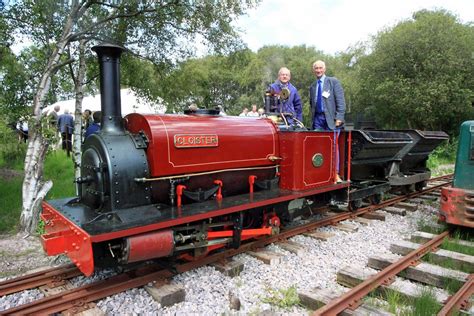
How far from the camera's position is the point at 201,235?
4047mm

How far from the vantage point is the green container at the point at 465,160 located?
18.1 feet

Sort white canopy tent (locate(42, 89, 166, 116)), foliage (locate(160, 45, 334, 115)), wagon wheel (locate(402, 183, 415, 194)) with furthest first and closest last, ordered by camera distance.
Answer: foliage (locate(160, 45, 334, 115)) → white canopy tent (locate(42, 89, 166, 116)) → wagon wheel (locate(402, 183, 415, 194))

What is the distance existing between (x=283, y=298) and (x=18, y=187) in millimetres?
7352

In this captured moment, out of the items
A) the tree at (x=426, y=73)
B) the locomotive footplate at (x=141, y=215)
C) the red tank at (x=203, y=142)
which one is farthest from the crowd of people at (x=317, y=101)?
the tree at (x=426, y=73)

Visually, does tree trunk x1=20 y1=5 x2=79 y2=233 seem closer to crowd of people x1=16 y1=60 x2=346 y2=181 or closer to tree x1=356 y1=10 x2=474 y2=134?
crowd of people x1=16 y1=60 x2=346 y2=181

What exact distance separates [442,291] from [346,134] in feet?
9.74

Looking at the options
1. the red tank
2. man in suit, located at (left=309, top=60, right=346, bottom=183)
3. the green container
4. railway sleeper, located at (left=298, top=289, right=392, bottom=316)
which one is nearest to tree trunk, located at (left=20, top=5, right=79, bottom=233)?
the red tank

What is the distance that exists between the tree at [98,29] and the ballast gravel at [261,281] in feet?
9.07

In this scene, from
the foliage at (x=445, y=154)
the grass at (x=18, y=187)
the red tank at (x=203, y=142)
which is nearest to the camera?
the red tank at (x=203, y=142)

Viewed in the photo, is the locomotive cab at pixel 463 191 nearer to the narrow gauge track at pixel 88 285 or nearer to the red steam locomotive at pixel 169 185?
the red steam locomotive at pixel 169 185

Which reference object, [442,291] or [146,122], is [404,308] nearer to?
[442,291]

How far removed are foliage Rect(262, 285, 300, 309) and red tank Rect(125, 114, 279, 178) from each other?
1.63m

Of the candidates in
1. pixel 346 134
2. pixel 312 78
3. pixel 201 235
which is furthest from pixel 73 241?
pixel 312 78

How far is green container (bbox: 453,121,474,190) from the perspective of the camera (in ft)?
18.1
